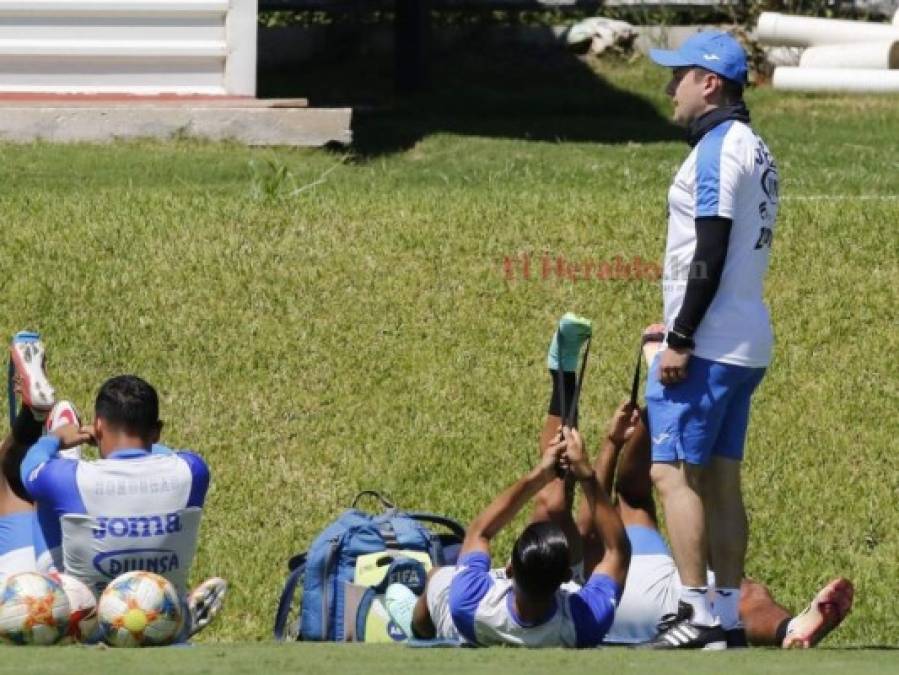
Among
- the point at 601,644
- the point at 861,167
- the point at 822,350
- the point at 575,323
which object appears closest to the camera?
the point at 601,644

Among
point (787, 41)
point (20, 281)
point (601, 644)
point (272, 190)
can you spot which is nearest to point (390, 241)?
point (272, 190)

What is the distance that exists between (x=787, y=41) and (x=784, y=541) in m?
9.12

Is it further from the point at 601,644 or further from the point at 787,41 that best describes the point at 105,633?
the point at 787,41

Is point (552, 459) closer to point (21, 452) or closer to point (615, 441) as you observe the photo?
point (615, 441)

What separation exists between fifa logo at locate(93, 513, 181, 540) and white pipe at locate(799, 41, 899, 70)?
11.3 m

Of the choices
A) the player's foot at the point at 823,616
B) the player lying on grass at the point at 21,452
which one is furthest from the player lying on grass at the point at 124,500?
the player's foot at the point at 823,616

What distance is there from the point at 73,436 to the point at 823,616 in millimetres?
2536

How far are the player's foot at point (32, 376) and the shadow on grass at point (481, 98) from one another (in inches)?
247

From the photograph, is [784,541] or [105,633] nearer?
[105,633]

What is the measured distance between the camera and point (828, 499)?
9.26 meters

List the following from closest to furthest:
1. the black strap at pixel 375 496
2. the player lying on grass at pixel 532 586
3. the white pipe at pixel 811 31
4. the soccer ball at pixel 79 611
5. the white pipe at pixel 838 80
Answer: the soccer ball at pixel 79 611
the player lying on grass at pixel 532 586
the black strap at pixel 375 496
the white pipe at pixel 838 80
the white pipe at pixel 811 31

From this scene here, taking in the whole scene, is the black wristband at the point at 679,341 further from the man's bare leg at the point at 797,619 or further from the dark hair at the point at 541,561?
the man's bare leg at the point at 797,619

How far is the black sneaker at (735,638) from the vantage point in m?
7.05

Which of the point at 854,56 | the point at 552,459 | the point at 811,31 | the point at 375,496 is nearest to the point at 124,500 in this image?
the point at 552,459
